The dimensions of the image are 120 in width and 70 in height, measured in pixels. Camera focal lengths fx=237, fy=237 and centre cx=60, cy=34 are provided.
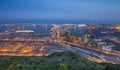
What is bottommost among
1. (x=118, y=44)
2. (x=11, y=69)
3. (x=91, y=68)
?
(x=118, y=44)

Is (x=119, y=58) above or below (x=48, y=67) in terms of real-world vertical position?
below

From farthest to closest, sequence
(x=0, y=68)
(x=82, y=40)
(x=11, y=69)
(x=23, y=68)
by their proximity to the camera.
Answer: (x=82, y=40) < (x=23, y=68) < (x=0, y=68) < (x=11, y=69)

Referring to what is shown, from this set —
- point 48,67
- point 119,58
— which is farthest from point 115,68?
point 119,58

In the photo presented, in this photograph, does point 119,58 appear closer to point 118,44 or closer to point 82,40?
point 118,44

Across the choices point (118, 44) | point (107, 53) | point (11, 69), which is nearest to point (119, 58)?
point (107, 53)

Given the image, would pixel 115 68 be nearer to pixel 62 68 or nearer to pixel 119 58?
pixel 62 68

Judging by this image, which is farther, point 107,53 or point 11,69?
point 107,53

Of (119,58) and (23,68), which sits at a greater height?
(23,68)

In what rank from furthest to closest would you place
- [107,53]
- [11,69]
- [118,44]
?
[118,44]
[107,53]
[11,69]

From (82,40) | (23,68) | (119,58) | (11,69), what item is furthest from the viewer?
(82,40)
